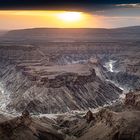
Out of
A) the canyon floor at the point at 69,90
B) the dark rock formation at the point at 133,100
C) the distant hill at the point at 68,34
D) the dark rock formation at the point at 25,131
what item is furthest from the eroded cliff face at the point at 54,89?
the distant hill at the point at 68,34

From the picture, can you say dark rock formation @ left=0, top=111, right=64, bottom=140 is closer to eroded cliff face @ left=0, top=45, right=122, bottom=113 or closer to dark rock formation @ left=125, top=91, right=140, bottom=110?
dark rock formation @ left=125, top=91, right=140, bottom=110

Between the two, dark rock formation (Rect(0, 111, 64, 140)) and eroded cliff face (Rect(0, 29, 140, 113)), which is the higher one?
eroded cliff face (Rect(0, 29, 140, 113))

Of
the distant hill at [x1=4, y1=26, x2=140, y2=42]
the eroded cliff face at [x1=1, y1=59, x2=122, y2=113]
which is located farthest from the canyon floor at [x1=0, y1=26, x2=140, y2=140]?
the distant hill at [x1=4, y1=26, x2=140, y2=42]

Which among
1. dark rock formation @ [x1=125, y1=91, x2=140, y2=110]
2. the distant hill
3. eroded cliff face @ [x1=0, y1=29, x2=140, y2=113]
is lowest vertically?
dark rock formation @ [x1=125, y1=91, x2=140, y2=110]

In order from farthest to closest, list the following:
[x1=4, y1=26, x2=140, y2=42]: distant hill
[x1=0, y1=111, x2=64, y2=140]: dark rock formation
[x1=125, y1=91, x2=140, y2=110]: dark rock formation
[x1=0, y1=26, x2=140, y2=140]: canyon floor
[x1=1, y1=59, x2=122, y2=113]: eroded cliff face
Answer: [x1=4, y1=26, x2=140, y2=42]: distant hill, [x1=1, y1=59, x2=122, y2=113]: eroded cliff face, [x1=125, y1=91, x2=140, y2=110]: dark rock formation, [x1=0, y1=26, x2=140, y2=140]: canyon floor, [x1=0, y1=111, x2=64, y2=140]: dark rock formation

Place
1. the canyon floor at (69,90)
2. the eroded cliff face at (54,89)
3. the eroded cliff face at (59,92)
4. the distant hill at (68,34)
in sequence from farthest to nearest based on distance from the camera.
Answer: the distant hill at (68,34) → the eroded cliff face at (54,89) → the eroded cliff face at (59,92) → the canyon floor at (69,90)

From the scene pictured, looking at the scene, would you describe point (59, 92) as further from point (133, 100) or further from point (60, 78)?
point (133, 100)

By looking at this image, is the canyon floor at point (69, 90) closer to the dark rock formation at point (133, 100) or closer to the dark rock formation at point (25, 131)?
the dark rock formation at point (25, 131)

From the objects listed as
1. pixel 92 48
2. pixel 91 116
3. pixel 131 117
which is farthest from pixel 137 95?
pixel 92 48

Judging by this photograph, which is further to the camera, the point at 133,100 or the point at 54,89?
the point at 54,89

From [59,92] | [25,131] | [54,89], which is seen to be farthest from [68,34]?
[25,131]

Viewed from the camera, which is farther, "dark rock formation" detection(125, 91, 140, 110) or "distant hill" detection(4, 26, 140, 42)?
"distant hill" detection(4, 26, 140, 42)
